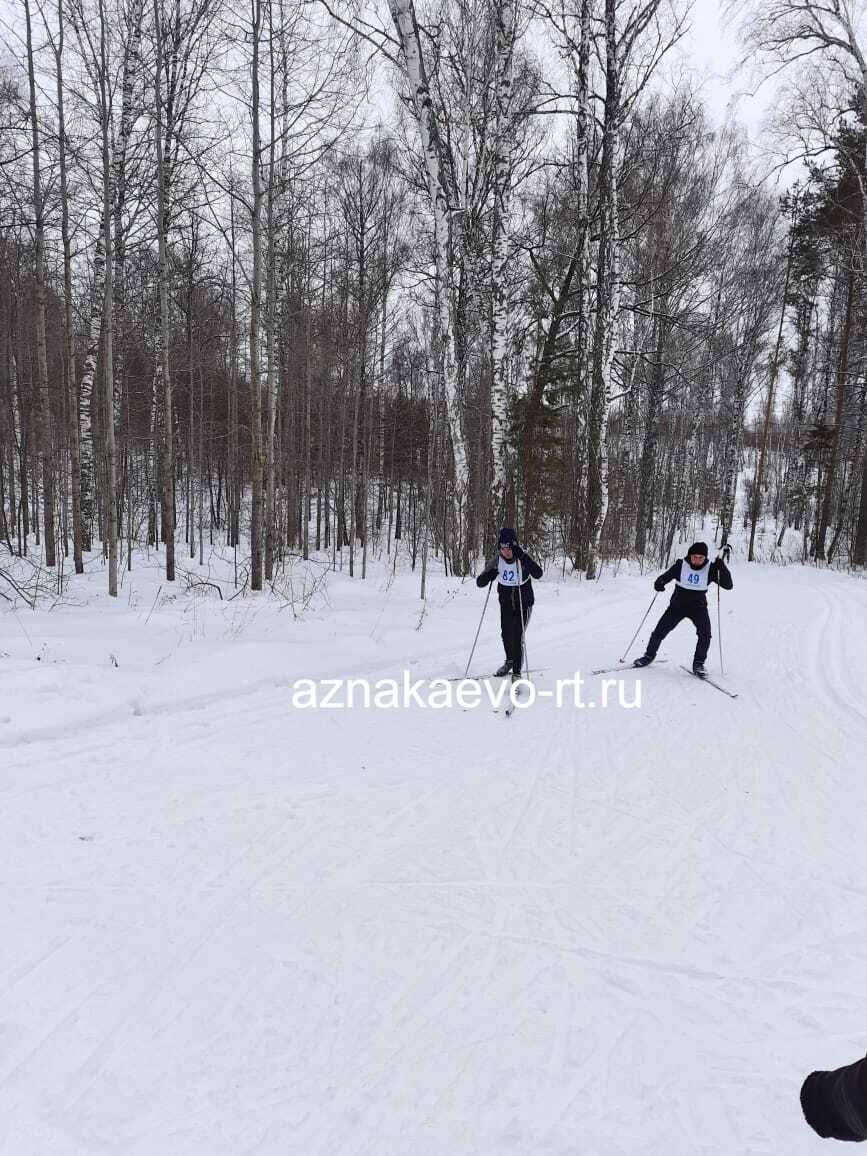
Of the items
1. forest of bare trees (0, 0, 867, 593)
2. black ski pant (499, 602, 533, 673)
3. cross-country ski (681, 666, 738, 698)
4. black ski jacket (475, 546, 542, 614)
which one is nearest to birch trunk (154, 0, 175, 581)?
forest of bare trees (0, 0, 867, 593)

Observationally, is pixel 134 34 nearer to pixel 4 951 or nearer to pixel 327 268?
pixel 327 268

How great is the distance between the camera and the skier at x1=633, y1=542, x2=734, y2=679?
7.82 m

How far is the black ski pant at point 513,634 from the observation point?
23.6ft

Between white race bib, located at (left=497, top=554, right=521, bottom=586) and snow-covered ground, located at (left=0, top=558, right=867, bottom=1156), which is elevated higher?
white race bib, located at (left=497, top=554, right=521, bottom=586)

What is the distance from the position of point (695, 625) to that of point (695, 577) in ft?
2.00

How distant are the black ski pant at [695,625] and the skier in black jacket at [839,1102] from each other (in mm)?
6467

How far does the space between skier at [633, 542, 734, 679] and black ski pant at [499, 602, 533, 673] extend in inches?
64.9

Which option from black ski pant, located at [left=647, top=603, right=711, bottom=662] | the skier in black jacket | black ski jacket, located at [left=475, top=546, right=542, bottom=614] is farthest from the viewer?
black ski pant, located at [left=647, top=603, right=711, bottom=662]

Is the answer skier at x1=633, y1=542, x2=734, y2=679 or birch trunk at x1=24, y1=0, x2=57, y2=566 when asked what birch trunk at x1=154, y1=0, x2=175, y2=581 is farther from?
skier at x1=633, y1=542, x2=734, y2=679

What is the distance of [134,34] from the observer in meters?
11.8

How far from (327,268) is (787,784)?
21.8m

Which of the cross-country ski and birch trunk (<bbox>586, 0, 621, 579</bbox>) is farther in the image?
birch trunk (<bbox>586, 0, 621, 579</bbox>)

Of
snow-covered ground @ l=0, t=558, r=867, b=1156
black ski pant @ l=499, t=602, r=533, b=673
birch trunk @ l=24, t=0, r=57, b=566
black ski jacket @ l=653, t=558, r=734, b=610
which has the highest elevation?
birch trunk @ l=24, t=0, r=57, b=566

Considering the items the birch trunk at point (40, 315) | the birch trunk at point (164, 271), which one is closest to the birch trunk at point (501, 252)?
the birch trunk at point (164, 271)
